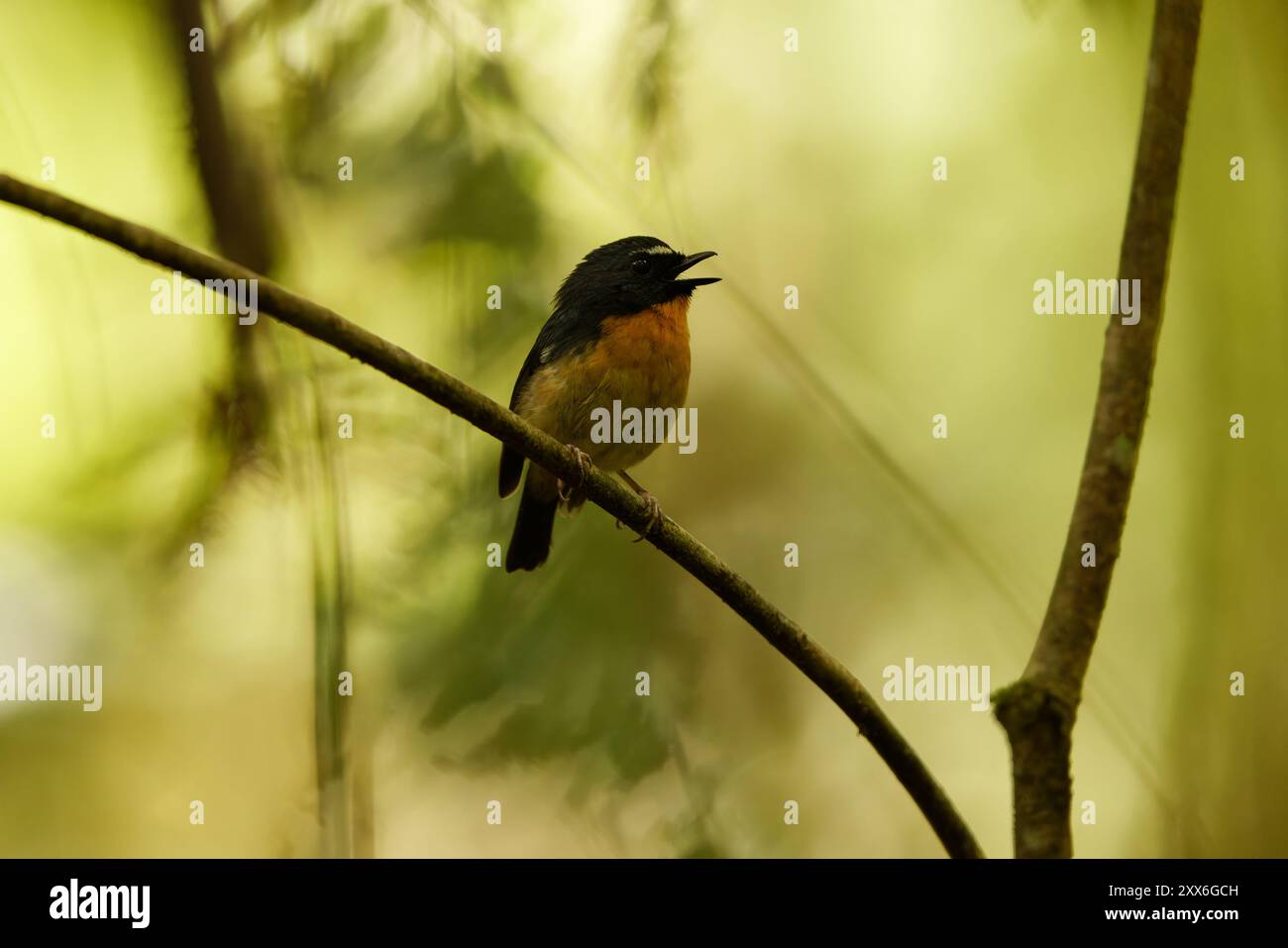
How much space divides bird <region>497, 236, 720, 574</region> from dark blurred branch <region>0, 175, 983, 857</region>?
126 centimetres

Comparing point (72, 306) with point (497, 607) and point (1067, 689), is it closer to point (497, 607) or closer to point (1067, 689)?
point (497, 607)

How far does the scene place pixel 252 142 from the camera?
4.00 meters

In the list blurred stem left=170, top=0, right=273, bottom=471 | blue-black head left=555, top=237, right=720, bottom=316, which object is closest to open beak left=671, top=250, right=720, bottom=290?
blue-black head left=555, top=237, right=720, bottom=316

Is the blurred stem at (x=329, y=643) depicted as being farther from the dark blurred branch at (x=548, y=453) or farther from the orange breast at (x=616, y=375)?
the dark blurred branch at (x=548, y=453)

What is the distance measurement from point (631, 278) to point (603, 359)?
0.37 m

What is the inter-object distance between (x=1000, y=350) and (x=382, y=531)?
2463 millimetres

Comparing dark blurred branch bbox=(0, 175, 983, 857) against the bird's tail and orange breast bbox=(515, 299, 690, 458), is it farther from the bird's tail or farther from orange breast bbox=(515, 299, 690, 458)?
the bird's tail

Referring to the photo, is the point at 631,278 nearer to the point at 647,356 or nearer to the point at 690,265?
the point at 690,265

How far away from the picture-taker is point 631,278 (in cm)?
422

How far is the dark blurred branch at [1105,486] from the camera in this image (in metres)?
2.15

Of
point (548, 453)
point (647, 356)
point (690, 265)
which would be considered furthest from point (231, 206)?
point (548, 453)

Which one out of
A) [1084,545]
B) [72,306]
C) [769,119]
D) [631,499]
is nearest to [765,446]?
[769,119]

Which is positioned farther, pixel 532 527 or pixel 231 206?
pixel 532 527

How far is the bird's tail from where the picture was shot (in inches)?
163
